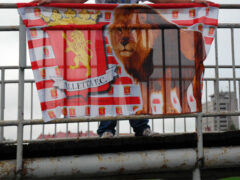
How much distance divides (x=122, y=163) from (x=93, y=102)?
635mm

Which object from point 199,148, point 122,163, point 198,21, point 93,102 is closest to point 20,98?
point 93,102

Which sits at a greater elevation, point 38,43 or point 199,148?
point 38,43

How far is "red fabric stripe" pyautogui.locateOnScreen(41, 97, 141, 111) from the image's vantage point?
3141mm

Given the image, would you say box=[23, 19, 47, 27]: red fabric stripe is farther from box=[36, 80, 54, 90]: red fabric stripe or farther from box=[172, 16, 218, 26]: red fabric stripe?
box=[172, 16, 218, 26]: red fabric stripe

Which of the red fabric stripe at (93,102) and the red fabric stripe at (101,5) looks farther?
the red fabric stripe at (101,5)

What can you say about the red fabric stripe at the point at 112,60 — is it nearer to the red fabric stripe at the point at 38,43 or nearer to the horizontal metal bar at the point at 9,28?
the red fabric stripe at the point at 38,43

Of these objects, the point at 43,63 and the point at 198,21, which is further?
the point at 198,21

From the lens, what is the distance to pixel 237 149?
11.0 ft

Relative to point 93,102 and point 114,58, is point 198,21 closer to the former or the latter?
point 114,58

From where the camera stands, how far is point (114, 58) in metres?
3.27

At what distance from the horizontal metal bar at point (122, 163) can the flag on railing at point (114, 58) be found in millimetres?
402

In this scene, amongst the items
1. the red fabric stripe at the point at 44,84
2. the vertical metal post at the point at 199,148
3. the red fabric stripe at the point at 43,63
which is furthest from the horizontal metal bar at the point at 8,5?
the vertical metal post at the point at 199,148

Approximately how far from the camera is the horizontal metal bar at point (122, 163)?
10.0 feet

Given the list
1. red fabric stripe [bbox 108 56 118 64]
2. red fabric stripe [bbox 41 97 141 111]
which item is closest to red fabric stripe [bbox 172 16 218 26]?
red fabric stripe [bbox 108 56 118 64]
